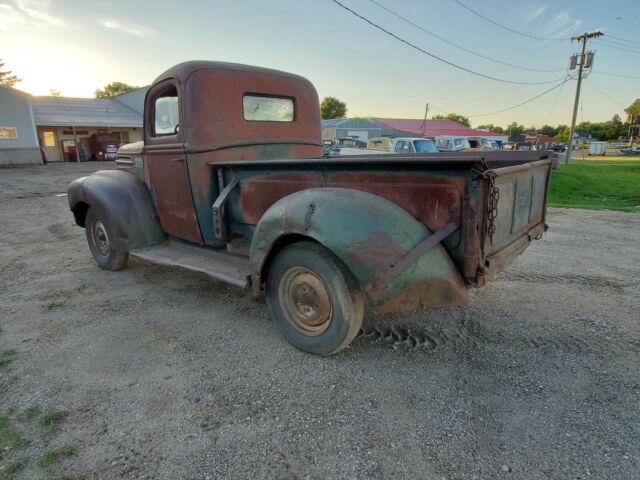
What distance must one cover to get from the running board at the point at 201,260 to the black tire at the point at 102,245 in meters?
0.48

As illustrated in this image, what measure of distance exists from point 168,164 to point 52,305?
1733 mm

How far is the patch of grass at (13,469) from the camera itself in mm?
1843

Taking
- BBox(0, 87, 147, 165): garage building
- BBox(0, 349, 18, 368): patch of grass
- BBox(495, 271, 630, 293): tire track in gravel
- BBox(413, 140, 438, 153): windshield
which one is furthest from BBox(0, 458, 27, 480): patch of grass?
BBox(0, 87, 147, 165): garage building

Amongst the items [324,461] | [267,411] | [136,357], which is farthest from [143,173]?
[324,461]

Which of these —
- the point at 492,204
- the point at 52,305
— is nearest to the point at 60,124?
the point at 52,305

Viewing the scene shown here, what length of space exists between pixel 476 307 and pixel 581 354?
0.94 m

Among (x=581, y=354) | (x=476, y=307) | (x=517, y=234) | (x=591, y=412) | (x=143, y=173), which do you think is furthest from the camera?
(x=143, y=173)

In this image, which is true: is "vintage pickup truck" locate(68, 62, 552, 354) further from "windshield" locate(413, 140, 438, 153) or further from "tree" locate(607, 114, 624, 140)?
"tree" locate(607, 114, 624, 140)

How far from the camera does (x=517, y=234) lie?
3.03 metres

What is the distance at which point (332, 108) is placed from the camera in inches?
2913

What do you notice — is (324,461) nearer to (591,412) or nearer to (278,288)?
(278,288)

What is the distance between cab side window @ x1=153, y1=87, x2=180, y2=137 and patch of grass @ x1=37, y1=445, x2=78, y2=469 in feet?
9.28

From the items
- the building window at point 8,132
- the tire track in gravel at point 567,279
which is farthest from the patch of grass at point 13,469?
the building window at point 8,132

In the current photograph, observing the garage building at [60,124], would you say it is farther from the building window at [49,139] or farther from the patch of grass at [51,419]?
the patch of grass at [51,419]
